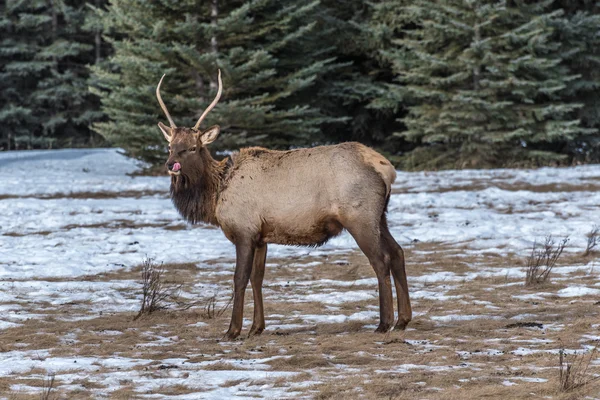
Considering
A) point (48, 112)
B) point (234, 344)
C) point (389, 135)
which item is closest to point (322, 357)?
point (234, 344)

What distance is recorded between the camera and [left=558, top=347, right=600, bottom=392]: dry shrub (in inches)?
211

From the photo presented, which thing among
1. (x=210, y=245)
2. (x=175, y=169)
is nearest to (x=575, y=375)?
(x=175, y=169)

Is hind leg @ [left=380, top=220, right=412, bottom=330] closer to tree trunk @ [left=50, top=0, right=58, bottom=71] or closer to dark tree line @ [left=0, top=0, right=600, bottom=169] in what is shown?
dark tree line @ [left=0, top=0, right=600, bottom=169]

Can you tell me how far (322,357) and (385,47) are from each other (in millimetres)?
21505

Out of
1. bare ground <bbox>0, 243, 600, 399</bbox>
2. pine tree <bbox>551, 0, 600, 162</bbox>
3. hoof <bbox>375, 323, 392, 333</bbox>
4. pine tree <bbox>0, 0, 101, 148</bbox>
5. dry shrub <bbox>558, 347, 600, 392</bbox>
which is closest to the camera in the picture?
dry shrub <bbox>558, 347, 600, 392</bbox>

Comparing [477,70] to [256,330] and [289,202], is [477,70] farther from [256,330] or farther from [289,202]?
[256,330]

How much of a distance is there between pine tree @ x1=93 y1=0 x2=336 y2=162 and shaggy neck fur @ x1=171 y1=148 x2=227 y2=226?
13.6m

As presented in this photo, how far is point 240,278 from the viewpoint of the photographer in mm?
7852

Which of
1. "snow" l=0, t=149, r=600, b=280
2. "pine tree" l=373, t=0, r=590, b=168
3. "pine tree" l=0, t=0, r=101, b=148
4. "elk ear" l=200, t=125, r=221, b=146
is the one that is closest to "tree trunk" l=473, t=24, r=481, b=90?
"pine tree" l=373, t=0, r=590, b=168

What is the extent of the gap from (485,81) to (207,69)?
745 centimetres

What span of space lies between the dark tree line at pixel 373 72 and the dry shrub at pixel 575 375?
54.4 ft

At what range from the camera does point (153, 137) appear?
2225 cm

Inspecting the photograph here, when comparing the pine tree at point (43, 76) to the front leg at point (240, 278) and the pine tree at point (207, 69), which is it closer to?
the pine tree at point (207, 69)

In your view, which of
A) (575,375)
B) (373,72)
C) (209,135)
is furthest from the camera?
(373,72)
